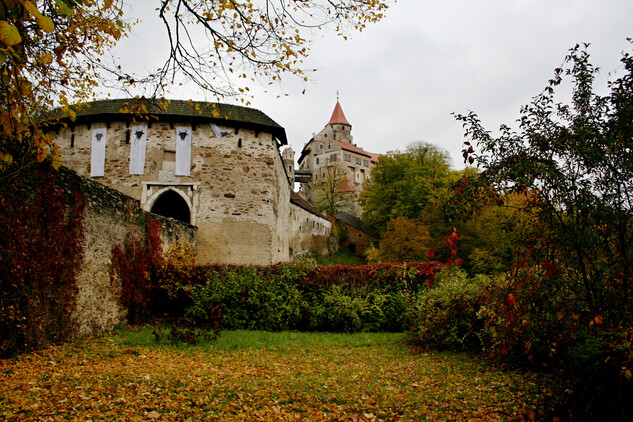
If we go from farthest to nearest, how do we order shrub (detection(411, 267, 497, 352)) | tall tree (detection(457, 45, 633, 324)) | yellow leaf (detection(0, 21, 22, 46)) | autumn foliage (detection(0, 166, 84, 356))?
shrub (detection(411, 267, 497, 352))
autumn foliage (detection(0, 166, 84, 356))
tall tree (detection(457, 45, 633, 324))
yellow leaf (detection(0, 21, 22, 46))

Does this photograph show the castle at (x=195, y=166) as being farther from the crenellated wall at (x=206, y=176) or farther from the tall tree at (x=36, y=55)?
the tall tree at (x=36, y=55)

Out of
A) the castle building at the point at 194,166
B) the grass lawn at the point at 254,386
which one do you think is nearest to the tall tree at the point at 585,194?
the grass lawn at the point at 254,386

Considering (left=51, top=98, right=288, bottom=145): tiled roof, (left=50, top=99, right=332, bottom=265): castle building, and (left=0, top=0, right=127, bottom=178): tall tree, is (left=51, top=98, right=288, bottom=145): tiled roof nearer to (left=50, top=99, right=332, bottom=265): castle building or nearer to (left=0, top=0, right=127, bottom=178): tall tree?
(left=50, top=99, right=332, bottom=265): castle building

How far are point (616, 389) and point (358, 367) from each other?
3.88 m

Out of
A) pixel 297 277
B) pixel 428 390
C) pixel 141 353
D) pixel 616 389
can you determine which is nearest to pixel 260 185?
pixel 297 277

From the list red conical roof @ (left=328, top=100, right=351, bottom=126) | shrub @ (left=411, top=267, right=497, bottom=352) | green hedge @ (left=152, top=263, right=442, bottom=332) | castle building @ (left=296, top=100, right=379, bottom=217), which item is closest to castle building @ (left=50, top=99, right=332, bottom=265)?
green hedge @ (left=152, top=263, right=442, bottom=332)

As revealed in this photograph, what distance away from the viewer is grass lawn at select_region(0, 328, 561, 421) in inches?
164

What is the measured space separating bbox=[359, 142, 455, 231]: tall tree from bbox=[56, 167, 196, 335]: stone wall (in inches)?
984

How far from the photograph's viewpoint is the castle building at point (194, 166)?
16.3 meters

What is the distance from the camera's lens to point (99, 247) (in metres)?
9.04

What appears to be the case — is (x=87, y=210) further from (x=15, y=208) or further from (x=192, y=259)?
(x=192, y=259)

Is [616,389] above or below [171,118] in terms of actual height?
below

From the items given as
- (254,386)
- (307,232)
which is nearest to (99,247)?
(254,386)

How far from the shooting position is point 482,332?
305 inches
